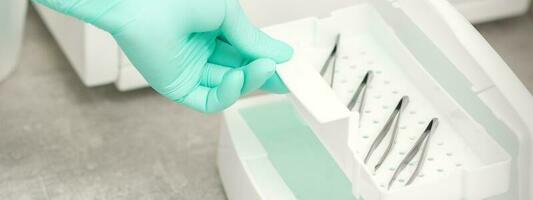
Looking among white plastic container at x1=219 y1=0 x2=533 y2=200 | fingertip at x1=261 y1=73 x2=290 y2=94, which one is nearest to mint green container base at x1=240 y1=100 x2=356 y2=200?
white plastic container at x1=219 y1=0 x2=533 y2=200

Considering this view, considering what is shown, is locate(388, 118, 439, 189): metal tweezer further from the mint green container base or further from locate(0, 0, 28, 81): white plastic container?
locate(0, 0, 28, 81): white plastic container

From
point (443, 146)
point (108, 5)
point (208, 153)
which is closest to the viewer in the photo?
point (108, 5)

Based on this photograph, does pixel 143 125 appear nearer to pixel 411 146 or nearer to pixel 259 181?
pixel 259 181

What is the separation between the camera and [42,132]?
121 centimetres

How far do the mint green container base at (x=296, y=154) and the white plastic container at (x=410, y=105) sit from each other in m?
0.01

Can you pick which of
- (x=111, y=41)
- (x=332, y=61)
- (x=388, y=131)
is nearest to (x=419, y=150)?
(x=388, y=131)

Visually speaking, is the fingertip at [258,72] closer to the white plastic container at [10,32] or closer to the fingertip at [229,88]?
the fingertip at [229,88]

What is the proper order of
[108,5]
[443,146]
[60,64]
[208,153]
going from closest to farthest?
[108,5] → [443,146] → [208,153] → [60,64]

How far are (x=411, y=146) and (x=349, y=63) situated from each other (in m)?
0.13

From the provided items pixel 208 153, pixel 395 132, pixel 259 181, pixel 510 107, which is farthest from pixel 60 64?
pixel 510 107

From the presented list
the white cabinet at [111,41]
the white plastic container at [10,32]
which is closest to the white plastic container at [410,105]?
the white cabinet at [111,41]

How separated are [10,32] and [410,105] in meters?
0.56

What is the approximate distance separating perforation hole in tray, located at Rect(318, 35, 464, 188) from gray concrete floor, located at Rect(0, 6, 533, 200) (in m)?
0.22

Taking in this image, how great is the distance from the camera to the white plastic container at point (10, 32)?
1230 millimetres
